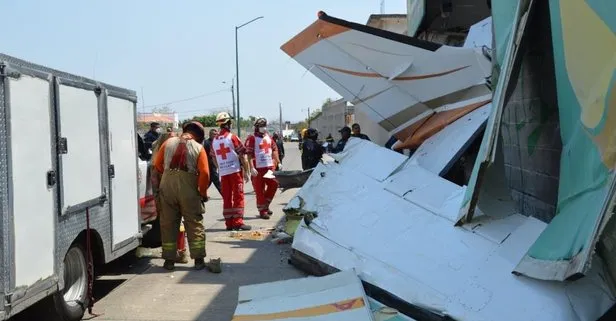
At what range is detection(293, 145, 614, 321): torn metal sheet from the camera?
319cm

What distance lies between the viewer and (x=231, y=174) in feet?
28.2

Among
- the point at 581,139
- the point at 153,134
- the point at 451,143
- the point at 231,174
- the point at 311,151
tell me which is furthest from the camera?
the point at 311,151

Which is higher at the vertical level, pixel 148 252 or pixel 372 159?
pixel 372 159

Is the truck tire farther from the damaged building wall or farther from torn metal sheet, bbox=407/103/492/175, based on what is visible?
the damaged building wall

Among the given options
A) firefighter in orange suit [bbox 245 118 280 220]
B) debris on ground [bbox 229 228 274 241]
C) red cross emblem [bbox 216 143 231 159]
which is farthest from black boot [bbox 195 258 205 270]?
firefighter in orange suit [bbox 245 118 280 220]

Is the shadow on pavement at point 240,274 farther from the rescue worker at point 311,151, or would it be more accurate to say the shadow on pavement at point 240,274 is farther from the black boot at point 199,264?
the rescue worker at point 311,151

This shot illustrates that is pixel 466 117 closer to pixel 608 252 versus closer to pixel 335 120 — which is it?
pixel 608 252

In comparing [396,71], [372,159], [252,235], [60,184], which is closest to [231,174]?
[252,235]

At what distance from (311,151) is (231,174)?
298 cm

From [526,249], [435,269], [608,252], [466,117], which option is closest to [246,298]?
[435,269]

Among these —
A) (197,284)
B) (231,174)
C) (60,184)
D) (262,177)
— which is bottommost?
(197,284)

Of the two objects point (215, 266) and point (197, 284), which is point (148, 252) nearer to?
point (215, 266)

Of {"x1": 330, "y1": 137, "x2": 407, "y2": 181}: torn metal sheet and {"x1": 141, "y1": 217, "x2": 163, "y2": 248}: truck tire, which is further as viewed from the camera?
{"x1": 141, "y1": 217, "x2": 163, "y2": 248}: truck tire

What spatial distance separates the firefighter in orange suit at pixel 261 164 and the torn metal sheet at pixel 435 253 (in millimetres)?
4326
